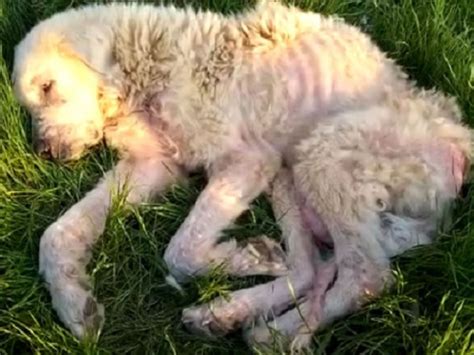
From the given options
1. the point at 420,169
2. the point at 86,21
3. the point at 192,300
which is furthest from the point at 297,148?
the point at 86,21

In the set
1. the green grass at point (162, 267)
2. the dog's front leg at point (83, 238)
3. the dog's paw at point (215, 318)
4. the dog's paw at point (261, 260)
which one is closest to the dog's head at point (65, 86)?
the green grass at point (162, 267)

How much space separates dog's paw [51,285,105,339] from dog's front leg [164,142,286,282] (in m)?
0.43

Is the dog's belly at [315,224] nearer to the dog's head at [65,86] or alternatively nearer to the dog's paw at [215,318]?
the dog's paw at [215,318]

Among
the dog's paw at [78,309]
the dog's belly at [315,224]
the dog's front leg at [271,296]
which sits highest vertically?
the dog's belly at [315,224]

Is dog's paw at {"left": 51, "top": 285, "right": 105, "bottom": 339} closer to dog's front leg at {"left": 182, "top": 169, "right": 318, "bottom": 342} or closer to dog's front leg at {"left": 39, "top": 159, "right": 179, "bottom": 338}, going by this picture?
dog's front leg at {"left": 39, "top": 159, "right": 179, "bottom": 338}

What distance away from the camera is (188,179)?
17.1 ft

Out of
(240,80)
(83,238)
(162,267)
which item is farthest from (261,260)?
(240,80)

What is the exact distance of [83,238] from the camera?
4773mm

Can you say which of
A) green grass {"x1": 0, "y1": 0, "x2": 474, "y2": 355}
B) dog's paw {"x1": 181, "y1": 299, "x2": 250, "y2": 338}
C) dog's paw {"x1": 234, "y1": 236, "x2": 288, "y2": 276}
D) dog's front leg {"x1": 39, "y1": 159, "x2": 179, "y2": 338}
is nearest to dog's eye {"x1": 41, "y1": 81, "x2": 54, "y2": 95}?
green grass {"x1": 0, "y1": 0, "x2": 474, "y2": 355}

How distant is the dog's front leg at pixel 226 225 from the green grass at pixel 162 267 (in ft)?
0.28

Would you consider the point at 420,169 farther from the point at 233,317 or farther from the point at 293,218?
the point at 233,317

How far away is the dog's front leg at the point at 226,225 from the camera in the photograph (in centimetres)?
466

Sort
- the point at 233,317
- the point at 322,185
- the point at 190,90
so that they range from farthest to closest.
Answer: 1. the point at 190,90
2. the point at 322,185
3. the point at 233,317

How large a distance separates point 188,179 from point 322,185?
839mm
